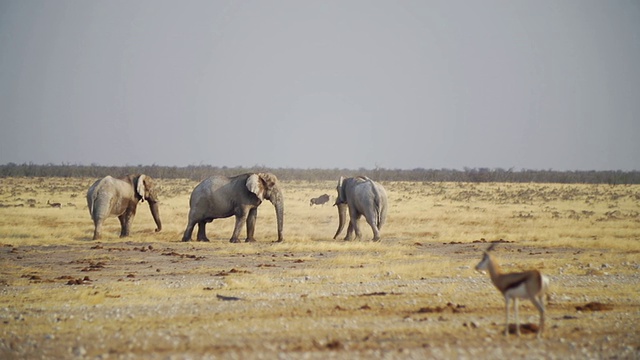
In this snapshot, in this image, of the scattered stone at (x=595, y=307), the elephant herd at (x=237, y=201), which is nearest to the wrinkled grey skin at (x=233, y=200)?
the elephant herd at (x=237, y=201)

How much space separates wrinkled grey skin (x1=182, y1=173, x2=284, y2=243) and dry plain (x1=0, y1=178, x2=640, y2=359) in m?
1.31

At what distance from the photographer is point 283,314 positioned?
14289 millimetres

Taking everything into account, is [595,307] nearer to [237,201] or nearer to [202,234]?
[237,201]

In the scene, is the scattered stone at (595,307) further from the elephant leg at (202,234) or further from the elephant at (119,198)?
the elephant at (119,198)

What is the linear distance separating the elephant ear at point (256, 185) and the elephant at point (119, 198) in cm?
522

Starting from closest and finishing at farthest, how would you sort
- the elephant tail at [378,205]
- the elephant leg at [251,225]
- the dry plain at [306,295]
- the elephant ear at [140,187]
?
1. the dry plain at [306,295]
2. the elephant tail at [378,205]
3. the elephant leg at [251,225]
4. the elephant ear at [140,187]

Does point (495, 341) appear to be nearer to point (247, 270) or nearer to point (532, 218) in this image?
point (247, 270)

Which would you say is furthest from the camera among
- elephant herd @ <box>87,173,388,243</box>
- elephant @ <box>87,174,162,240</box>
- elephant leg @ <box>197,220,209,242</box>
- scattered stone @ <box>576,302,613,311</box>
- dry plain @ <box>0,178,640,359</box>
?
elephant leg @ <box>197,220,209,242</box>

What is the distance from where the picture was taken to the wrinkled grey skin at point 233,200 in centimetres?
3141

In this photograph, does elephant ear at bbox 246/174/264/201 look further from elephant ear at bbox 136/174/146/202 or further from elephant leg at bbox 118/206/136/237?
elephant leg at bbox 118/206/136/237

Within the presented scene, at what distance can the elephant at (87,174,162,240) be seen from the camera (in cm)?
3147

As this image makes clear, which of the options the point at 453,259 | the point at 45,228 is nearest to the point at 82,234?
the point at 45,228

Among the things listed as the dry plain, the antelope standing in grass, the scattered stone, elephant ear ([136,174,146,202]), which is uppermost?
elephant ear ([136,174,146,202])

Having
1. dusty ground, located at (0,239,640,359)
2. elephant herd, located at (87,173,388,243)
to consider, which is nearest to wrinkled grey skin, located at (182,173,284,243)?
elephant herd, located at (87,173,388,243)
